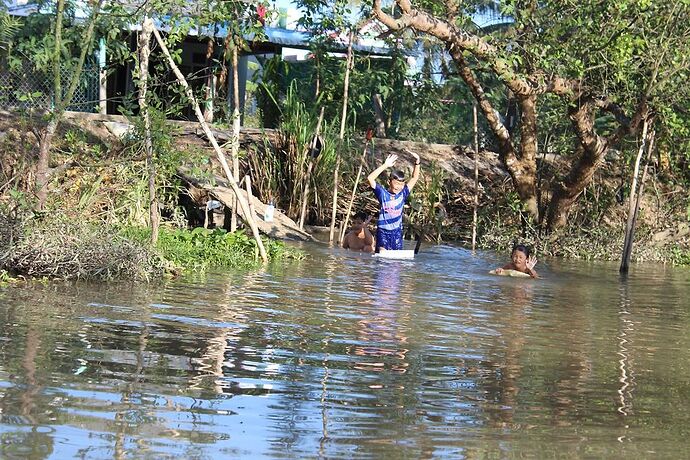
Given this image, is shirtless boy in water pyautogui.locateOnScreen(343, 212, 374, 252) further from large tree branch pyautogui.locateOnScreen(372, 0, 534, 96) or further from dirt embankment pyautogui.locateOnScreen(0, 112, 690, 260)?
large tree branch pyautogui.locateOnScreen(372, 0, 534, 96)

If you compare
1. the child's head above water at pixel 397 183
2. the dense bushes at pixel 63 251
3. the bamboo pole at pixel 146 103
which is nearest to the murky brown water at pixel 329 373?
the dense bushes at pixel 63 251

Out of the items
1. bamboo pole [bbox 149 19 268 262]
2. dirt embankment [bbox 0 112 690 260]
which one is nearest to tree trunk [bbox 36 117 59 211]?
bamboo pole [bbox 149 19 268 262]

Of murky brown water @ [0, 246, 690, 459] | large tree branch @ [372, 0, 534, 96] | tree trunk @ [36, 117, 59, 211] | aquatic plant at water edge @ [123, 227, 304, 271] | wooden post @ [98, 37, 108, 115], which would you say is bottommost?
murky brown water @ [0, 246, 690, 459]

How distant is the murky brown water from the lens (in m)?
4.89

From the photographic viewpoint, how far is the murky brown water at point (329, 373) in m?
4.89

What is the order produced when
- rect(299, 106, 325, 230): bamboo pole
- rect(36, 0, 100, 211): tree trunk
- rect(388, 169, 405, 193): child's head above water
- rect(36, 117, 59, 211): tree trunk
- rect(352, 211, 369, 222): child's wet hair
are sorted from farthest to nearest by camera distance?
1. rect(352, 211, 369, 222): child's wet hair
2. rect(299, 106, 325, 230): bamboo pole
3. rect(388, 169, 405, 193): child's head above water
4. rect(36, 117, 59, 211): tree trunk
5. rect(36, 0, 100, 211): tree trunk

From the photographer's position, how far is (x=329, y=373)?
257 inches

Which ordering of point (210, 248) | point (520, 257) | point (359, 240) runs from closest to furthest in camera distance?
point (210, 248), point (520, 257), point (359, 240)

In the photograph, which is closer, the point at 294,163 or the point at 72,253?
the point at 72,253

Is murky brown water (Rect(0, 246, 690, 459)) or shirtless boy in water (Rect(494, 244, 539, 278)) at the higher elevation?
shirtless boy in water (Rect(494, 244, 539, 278))

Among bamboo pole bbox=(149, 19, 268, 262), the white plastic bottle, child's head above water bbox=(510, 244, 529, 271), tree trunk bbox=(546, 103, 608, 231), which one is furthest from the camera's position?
tree trunk bbox=(546, 103, 608, 231)

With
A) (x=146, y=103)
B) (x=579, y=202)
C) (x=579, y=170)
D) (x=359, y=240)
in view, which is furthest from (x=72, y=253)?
(x=579, y=202)

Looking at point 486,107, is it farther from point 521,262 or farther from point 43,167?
point 43,167

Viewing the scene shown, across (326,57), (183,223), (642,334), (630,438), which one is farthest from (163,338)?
(326,57)
